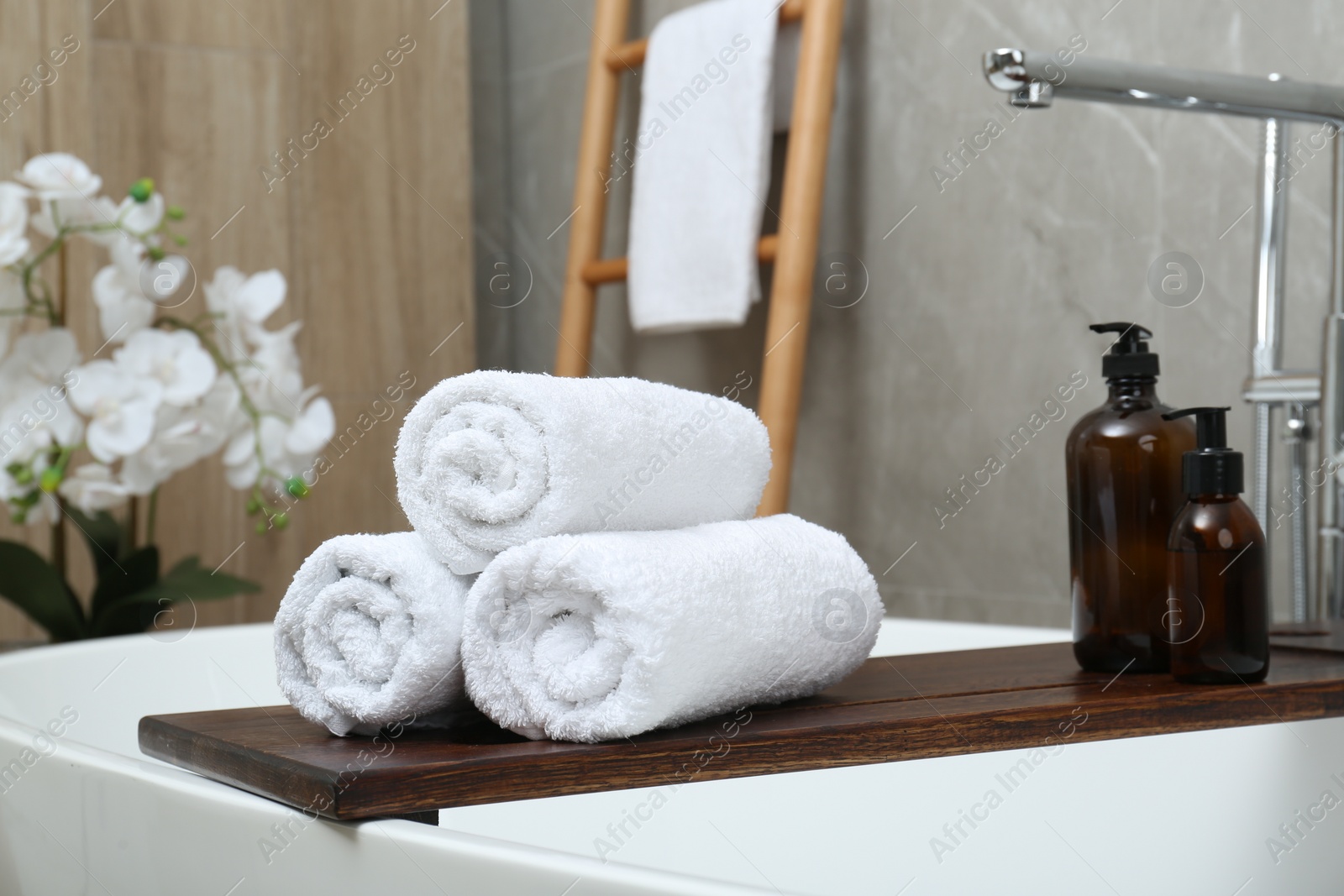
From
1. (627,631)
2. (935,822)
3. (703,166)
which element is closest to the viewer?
(627,631)

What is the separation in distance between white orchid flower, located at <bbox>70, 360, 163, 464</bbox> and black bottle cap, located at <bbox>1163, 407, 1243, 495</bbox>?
1011 mm

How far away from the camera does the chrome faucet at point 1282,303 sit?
779 mm

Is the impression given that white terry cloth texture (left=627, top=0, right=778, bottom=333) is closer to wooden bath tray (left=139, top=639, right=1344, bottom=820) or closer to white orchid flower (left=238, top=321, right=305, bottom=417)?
white orchid flower (left=238, top=321, right=305, bottom=417)

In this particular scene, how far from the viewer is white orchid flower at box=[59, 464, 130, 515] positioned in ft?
4.43

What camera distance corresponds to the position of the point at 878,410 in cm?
161

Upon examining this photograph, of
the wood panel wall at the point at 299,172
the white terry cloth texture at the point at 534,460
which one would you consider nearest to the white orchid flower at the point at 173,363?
the wood panel wall at the point at 299,172

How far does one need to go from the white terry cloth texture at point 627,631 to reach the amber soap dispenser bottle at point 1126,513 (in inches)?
8.2

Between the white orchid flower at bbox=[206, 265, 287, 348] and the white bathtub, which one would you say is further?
the white orchid flower at bbox=[206, 265, 287, 348]

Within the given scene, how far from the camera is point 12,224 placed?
1.29 metres

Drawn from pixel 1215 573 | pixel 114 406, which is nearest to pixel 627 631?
pixel 1215 573

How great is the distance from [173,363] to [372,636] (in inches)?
34.4

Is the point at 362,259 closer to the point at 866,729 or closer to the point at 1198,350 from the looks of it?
the point at 1198,350

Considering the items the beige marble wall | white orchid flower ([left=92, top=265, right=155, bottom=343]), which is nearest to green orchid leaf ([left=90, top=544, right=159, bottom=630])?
white orchid flower ([left=92, top=265, right=155, bottom=343])

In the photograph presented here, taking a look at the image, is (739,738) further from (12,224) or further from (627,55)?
(627,55)
